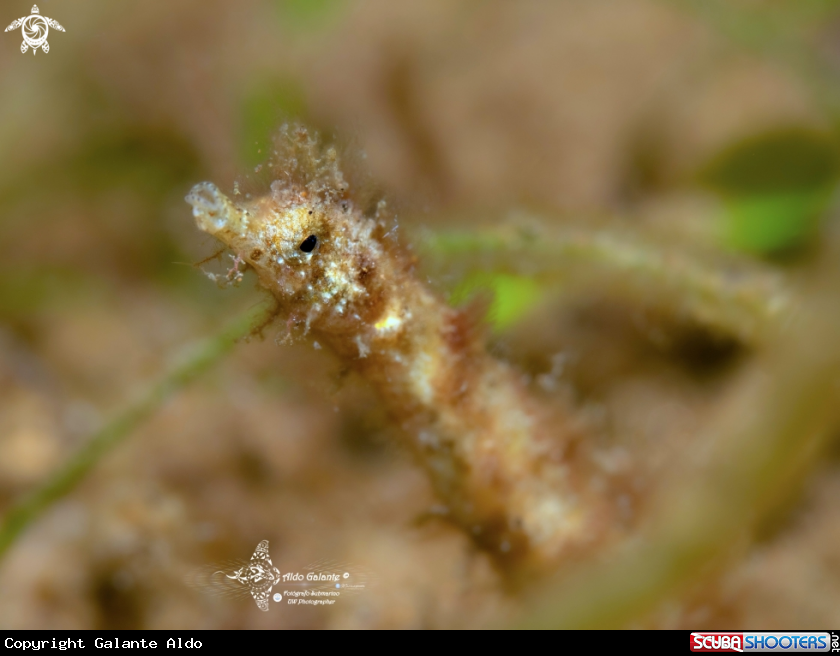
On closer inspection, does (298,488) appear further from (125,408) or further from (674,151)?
(674,151)
